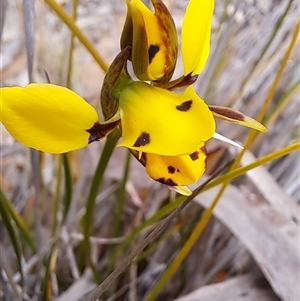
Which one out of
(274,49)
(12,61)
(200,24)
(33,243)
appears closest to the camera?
(200,24)

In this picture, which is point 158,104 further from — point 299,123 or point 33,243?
point 299,123


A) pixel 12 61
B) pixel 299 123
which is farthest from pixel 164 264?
pixel 12 61

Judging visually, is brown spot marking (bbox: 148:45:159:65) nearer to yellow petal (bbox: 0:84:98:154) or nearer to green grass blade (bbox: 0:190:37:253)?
yellow petal (bbox: 0:84:98:154)

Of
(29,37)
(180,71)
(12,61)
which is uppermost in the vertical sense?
(29,37)

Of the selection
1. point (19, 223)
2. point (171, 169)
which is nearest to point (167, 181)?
point (171, 169)

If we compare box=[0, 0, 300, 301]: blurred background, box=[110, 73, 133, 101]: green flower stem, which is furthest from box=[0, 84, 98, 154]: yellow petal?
box=[0, 0, 300, 301]: blurred background

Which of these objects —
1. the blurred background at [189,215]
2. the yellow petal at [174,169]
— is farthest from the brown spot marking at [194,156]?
the blurred background at [189,215]
